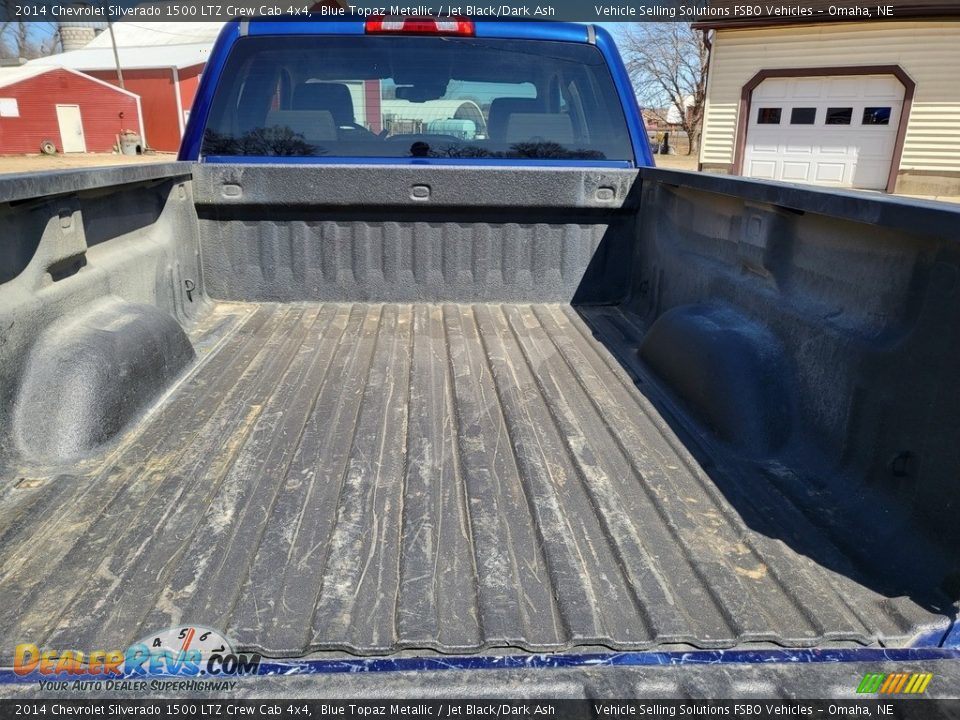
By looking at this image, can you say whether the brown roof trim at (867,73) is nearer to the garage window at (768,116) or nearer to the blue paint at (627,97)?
the garage window at (768,116)

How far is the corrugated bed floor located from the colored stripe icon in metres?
0.10

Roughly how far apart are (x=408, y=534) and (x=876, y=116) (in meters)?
18.7

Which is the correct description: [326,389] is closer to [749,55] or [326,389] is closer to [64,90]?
[749,55]

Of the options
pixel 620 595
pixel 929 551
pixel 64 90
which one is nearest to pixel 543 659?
pixel 620 595

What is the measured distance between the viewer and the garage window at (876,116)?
1656 centimetres

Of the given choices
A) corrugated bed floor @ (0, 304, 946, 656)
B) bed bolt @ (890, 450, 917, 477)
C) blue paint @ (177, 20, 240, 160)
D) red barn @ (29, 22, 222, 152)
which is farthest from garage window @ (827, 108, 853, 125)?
red barn @ (29, 22, 222, 152)

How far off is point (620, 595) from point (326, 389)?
4.57 feet

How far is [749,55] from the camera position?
57.6 feet

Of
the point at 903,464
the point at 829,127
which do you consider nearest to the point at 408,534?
the point at 903,464

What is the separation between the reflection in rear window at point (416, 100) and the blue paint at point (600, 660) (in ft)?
8.20

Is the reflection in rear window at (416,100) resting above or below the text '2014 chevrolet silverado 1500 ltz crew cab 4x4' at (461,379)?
above

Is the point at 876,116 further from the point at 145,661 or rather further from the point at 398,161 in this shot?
the point at 145,661

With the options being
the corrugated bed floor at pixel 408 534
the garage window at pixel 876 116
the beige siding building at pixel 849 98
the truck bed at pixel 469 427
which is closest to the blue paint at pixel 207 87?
the truck bed at pixel 469 427

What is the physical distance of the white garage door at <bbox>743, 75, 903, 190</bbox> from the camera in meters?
16.6
